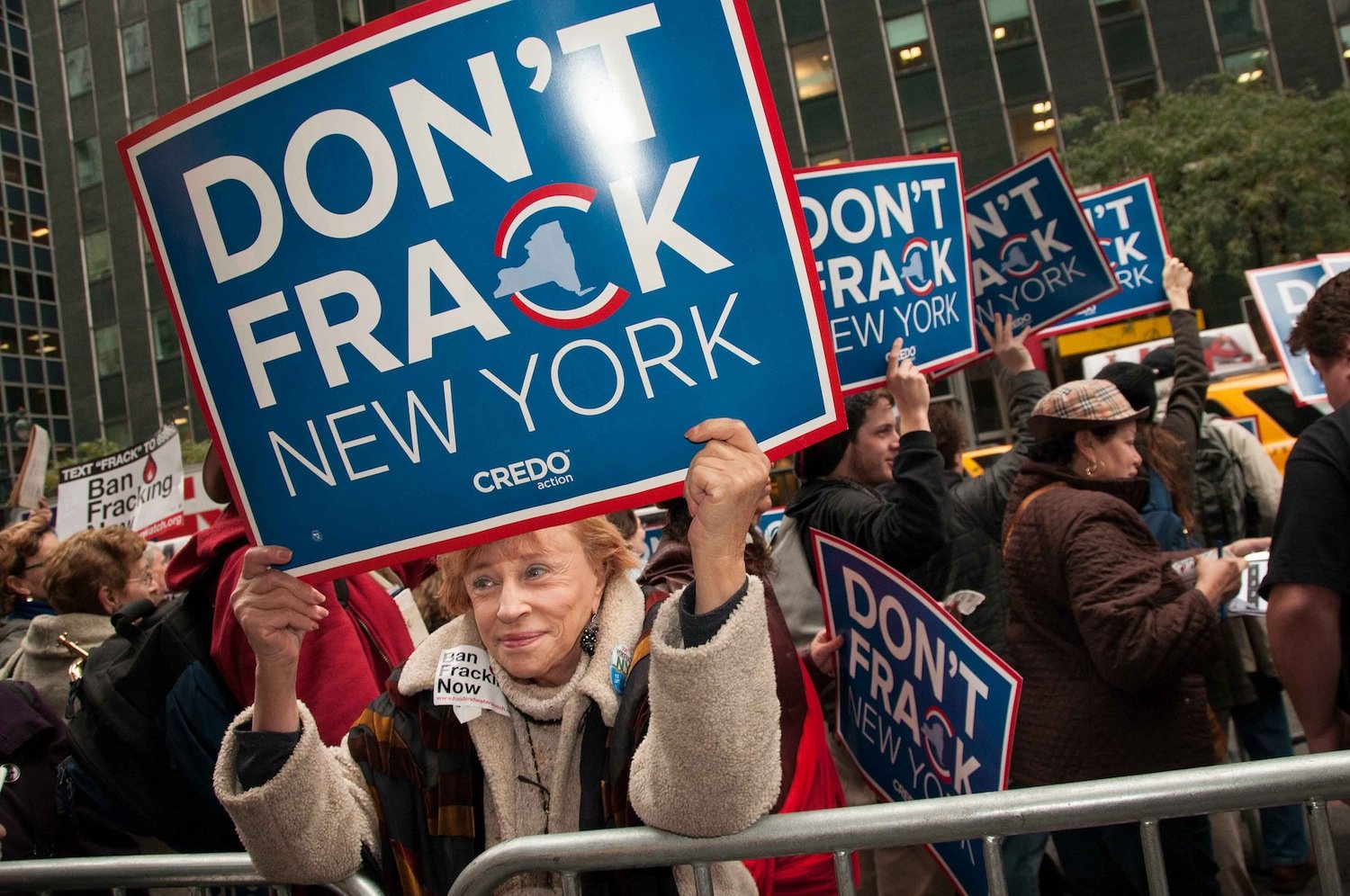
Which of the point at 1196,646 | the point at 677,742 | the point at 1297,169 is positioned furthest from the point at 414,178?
the point at 1297,169

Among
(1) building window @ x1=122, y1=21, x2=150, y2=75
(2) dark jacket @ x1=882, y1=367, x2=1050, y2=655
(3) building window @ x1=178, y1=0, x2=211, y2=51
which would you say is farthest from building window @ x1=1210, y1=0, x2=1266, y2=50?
(1) building window @ x1=122, y1=21, x2=150, y2=75

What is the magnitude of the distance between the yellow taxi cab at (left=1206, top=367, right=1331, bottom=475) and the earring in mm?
8230

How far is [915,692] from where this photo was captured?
2.58m

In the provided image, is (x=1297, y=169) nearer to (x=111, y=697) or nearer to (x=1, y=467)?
(x=111, y=697)

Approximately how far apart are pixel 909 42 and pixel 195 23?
79.6 feet

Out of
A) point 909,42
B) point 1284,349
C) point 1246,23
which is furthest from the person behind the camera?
point 909,42

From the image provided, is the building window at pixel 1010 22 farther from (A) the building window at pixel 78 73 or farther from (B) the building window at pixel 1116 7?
(A) the building window at pixel 78 73

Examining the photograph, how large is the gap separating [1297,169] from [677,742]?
22.8 m

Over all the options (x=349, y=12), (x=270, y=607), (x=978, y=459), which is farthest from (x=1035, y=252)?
(x=349, y=12)

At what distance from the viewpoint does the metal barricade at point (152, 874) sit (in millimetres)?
2088

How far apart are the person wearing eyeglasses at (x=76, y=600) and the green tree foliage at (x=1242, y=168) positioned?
20550mm

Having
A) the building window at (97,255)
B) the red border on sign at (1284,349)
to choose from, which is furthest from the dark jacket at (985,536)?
the building window at (97,255)

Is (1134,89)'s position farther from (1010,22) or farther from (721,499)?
(721,499)

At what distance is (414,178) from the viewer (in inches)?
70.7
